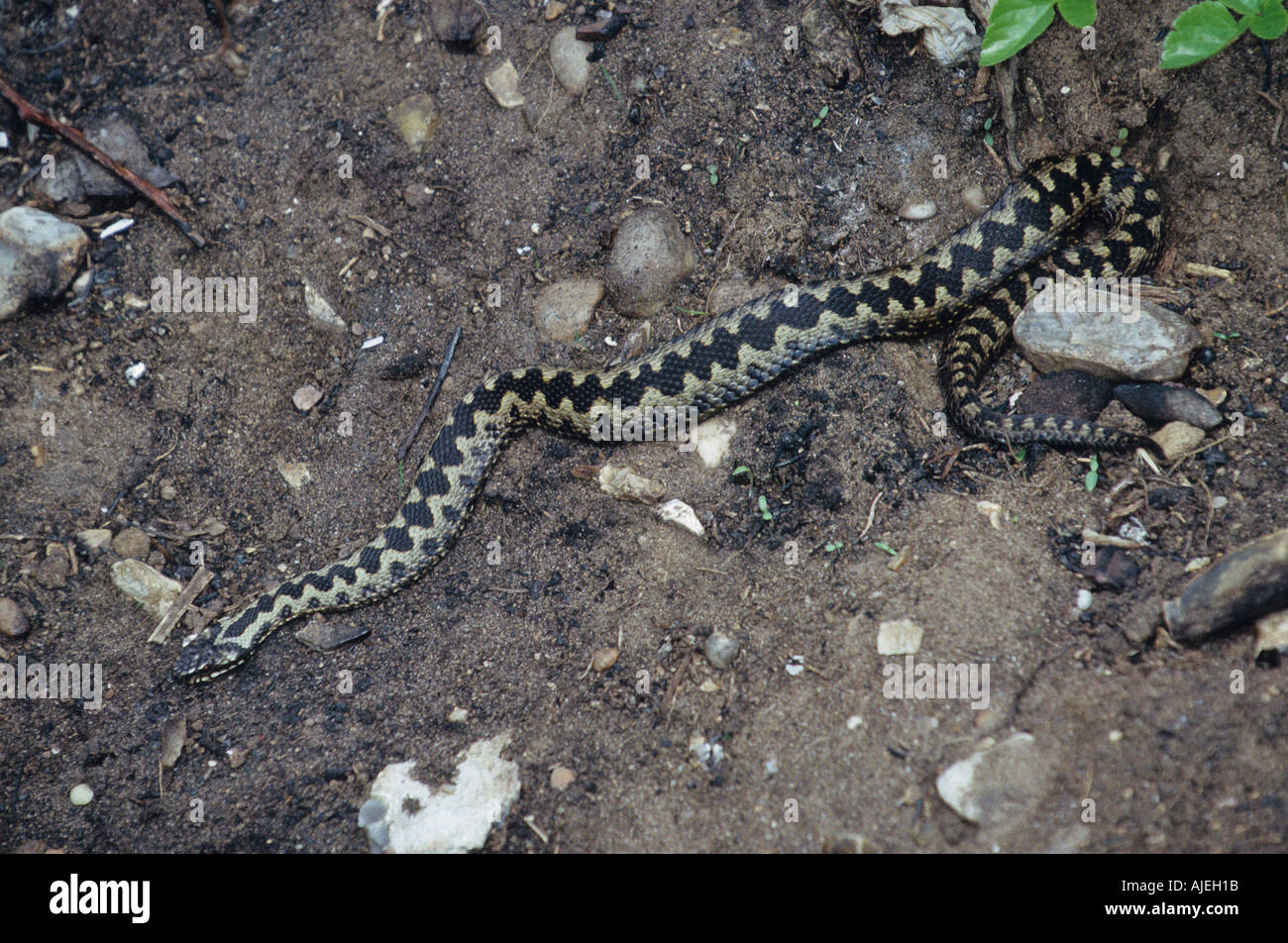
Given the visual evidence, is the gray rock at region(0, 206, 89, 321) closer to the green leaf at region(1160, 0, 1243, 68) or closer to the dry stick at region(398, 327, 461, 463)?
the dry stick at region(398, 327, 461, 463)

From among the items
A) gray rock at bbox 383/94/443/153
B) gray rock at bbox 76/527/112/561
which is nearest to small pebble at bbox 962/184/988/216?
gray rock at bbox 383/94/443/153

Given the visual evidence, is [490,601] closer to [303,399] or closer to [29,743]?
[303,399]

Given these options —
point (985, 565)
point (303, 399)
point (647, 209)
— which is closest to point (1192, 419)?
point (985, 565)

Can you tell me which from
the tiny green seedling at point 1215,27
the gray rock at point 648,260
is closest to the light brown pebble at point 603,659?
the gray rock at point 648,260

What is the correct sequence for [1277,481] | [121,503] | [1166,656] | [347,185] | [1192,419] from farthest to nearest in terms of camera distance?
[347,185] < [121,503] < [1192,419] < [1277,481] < [1166,656]

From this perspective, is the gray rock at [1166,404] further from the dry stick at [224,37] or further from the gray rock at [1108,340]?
the dry stick at [224,37]
